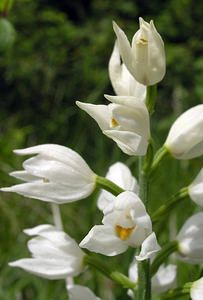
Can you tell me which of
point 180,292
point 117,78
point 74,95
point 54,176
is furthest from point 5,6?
point 74,95

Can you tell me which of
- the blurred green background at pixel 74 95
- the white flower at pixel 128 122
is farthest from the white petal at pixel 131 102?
the blurred green background at pixel 74 95

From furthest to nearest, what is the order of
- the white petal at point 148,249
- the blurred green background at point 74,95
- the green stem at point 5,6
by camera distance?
the blurred green background at point 74,95 < the green stem at point 5,6 < the white petal at point 148,249

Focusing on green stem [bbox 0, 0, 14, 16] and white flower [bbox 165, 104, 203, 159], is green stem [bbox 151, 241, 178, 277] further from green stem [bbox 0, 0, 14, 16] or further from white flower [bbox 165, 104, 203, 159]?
green stem [bbox 0, 0, 14, 16]

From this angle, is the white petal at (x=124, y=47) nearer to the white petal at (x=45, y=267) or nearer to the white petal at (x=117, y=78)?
the white petal at (x=117, y=78)

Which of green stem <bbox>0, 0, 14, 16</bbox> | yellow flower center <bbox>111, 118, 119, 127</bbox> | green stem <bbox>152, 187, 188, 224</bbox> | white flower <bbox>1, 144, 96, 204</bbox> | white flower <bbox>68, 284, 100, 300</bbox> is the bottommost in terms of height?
white flower <bbox>68, 284, 100, 300</bbox>

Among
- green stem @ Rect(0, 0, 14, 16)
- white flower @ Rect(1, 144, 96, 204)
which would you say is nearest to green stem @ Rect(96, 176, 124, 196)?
white flower @ Rect(1, 144, 96, 204)

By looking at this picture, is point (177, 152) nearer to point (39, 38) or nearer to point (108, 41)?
point (39, 38)
